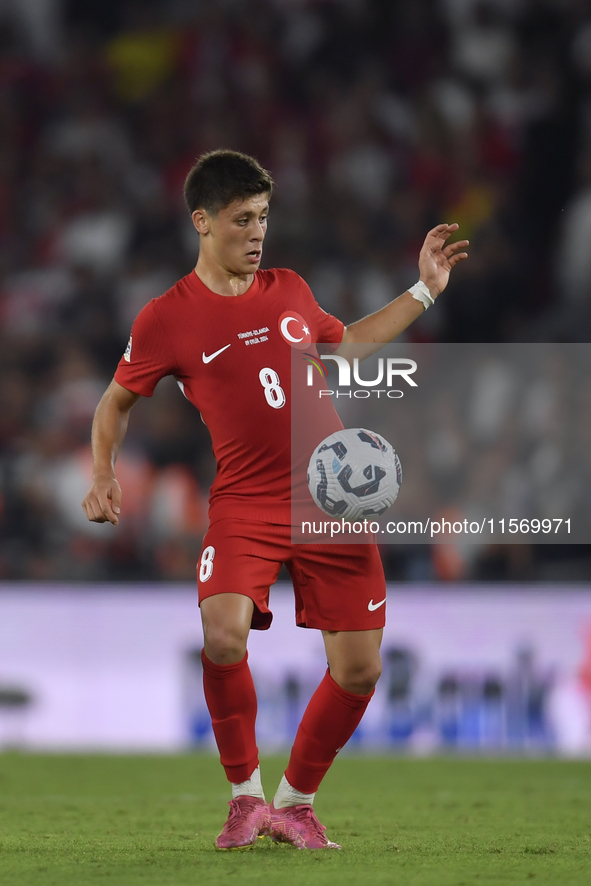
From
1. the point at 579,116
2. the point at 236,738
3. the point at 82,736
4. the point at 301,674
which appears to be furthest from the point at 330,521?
the point at 579,116

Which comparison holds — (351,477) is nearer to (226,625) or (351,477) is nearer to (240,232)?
(226,625)

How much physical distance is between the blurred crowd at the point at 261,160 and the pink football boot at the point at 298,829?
398 cm

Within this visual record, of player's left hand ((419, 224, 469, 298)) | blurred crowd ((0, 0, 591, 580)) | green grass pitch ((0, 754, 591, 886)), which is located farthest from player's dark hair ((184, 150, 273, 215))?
blurred crowd ((0, 0, 591, 580))

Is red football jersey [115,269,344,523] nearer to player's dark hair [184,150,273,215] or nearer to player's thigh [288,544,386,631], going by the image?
player's thigh [288,544,386,631]

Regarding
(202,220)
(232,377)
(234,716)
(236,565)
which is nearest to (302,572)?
(236,565)

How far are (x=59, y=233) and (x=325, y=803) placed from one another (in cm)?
709

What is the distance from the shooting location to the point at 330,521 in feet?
13.7

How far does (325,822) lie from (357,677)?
1040 mm

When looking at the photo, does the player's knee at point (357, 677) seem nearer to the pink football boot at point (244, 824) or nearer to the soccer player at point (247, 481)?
the soccer player at point (247, 481)

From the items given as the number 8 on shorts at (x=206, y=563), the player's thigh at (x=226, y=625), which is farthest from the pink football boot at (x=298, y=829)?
the number 8 on shorts at (x=206, y=563)

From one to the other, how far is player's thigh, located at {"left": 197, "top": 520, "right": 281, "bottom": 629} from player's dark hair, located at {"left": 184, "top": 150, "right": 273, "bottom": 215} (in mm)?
1018

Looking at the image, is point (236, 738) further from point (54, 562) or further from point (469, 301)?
point (469, 301)

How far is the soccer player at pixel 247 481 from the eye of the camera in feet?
13.6

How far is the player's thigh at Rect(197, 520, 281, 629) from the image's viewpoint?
4035mm
